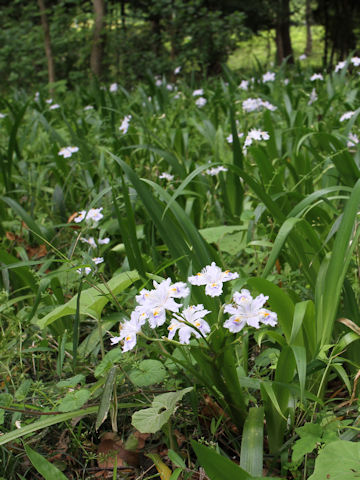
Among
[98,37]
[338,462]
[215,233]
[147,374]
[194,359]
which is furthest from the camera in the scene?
[98,37]

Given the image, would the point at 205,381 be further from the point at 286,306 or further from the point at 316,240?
the point at 316,240

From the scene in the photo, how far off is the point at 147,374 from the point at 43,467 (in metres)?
0.27

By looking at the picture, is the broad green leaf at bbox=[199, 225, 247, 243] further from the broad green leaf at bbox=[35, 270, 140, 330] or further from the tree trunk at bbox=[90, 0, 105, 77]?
the tree trunk at bbox=[90, 0, 105, 77]

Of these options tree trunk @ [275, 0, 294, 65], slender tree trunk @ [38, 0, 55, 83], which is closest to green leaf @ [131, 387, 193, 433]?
slender tree trunk @ [38, 0, 55, 83]

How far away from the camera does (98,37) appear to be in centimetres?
575

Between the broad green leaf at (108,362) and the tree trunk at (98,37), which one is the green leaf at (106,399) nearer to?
the broad green leaf at (108,362)

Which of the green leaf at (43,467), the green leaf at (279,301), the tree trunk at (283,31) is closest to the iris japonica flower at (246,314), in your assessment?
the green leaf at (279,301)

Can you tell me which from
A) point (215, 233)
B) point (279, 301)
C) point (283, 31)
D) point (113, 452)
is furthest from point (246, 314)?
point (283, 31)

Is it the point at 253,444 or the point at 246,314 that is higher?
the point at 246,314

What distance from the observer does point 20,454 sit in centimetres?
103

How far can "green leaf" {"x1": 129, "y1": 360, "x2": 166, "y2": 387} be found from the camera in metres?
0.95

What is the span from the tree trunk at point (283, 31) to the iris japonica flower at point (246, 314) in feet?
25.8

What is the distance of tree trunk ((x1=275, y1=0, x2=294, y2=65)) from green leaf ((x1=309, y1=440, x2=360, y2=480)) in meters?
7.99

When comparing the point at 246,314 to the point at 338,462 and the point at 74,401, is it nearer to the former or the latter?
the point at 338,462
